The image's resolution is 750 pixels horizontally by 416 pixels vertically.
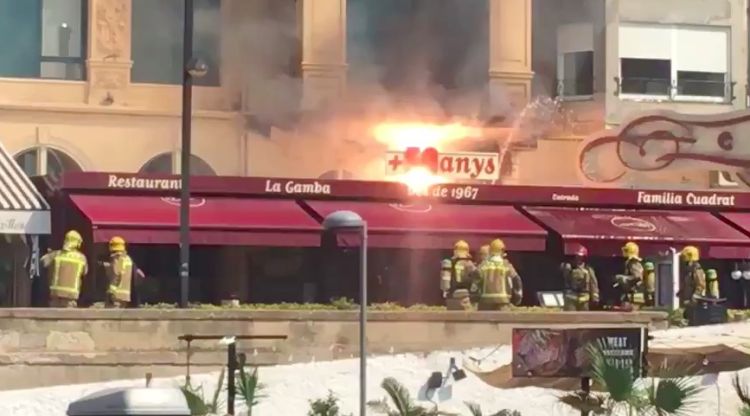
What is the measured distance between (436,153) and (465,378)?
354 inches

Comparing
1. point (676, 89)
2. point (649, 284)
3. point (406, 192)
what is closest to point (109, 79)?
point (406, 192)

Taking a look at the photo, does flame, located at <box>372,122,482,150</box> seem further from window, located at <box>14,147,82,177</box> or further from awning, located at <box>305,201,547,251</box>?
window, located at <box>14,147,82,177</box>

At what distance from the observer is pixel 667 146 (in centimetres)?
2936

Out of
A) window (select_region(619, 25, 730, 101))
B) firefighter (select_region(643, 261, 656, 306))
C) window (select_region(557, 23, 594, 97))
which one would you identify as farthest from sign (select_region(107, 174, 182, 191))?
window (select_region(619, 25, 730, 101))

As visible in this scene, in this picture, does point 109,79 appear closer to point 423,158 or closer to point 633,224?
point 423,158

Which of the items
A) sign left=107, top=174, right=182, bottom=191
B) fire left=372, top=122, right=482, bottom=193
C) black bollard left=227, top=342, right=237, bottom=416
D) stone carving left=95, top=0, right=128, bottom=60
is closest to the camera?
black bollard left=227, top=342, right=237, bottom=416

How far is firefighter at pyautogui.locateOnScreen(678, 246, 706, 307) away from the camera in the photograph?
22.9 metres

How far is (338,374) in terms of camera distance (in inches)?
783

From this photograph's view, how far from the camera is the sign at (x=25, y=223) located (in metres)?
24.8

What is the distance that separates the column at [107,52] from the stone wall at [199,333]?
8.90 meters

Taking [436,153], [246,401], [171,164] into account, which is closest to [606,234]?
[436,153]

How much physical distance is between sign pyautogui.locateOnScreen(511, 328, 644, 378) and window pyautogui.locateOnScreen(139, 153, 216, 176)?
10.4 metres

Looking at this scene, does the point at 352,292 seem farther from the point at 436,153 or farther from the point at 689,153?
the point at 689,153

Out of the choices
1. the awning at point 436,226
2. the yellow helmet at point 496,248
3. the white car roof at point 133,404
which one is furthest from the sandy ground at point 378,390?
the white car roof at point 133,404
